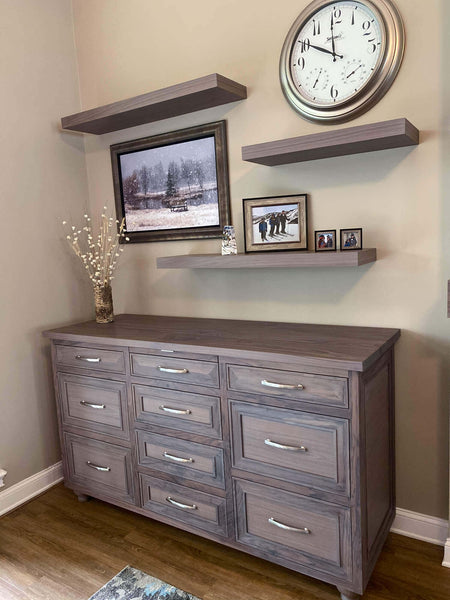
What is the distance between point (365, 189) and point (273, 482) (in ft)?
4.24

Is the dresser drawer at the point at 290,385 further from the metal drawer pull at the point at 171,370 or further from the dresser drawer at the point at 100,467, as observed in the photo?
the dresser drawer at the point at 100,467

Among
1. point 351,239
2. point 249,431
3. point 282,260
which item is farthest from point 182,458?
point 351,239

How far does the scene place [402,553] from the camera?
203 centimetres

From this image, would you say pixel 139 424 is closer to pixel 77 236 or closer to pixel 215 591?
pixel 215 591

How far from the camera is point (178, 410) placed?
6.89ft

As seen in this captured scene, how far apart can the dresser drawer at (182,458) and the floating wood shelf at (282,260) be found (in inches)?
32.0

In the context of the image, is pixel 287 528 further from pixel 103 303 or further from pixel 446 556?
pixel 103 303

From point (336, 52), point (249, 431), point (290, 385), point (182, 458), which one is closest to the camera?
point (290, 385)

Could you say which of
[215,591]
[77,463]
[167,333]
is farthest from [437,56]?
[77,463]

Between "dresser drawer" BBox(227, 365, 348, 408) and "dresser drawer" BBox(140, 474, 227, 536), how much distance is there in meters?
0.56

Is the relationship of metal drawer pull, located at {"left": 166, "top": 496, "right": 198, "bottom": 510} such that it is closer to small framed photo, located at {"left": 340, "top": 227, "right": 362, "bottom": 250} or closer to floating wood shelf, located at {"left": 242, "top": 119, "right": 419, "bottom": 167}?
small framed photo, located at {"left": 340, "top": 227, "right": 362, "bottom": 250}

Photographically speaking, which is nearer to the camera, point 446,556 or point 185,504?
point 446,556

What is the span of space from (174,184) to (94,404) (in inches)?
49.1

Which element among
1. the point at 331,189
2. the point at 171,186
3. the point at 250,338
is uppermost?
Result: the point at 171,186
